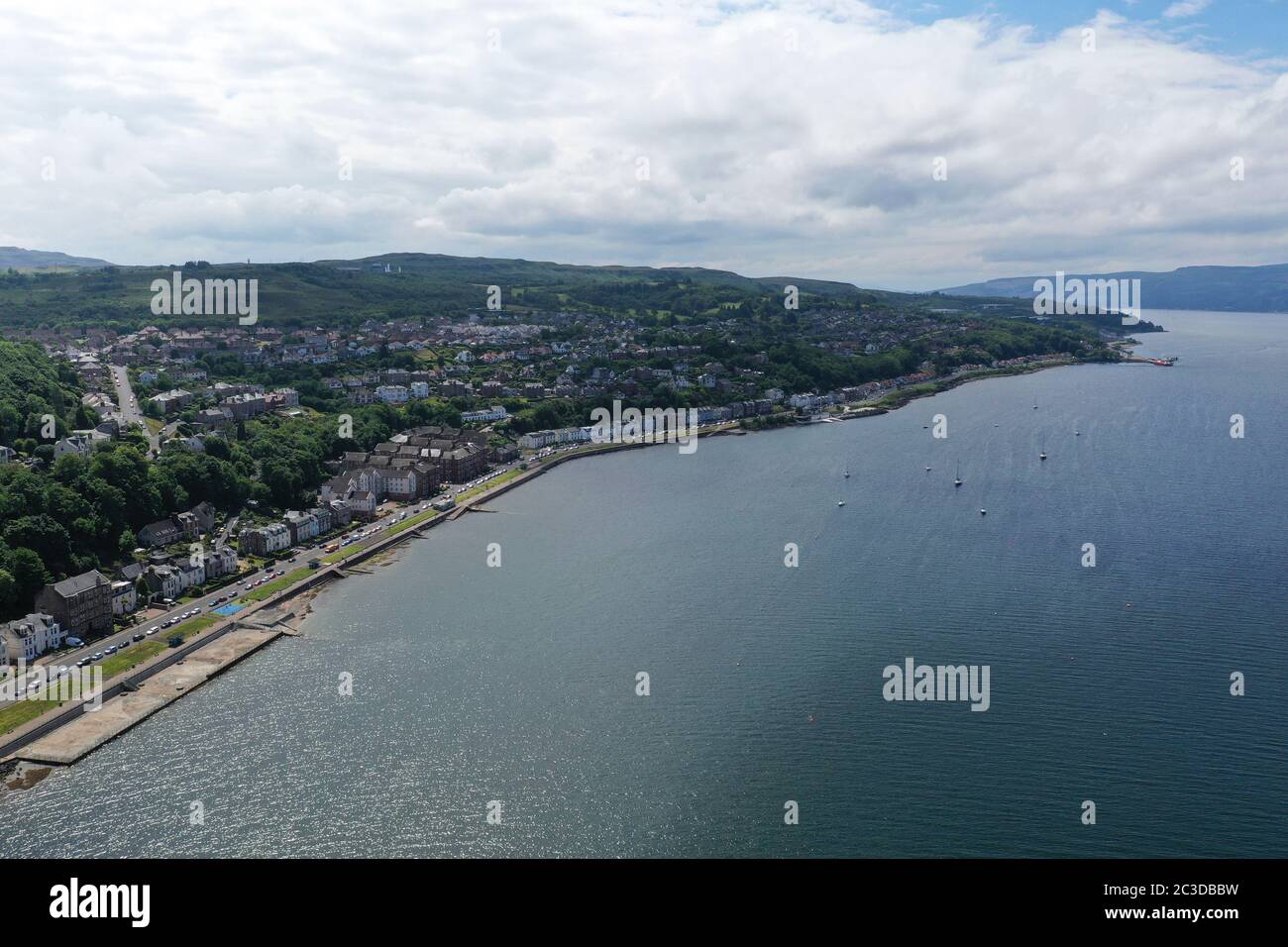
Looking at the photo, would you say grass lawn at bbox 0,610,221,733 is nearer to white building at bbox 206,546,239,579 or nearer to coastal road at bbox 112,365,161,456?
white building at bbox 206,546,239,579

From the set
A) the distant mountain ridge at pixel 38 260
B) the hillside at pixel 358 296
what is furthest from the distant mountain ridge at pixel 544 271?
the distant mountain ridge at pixel 38 260

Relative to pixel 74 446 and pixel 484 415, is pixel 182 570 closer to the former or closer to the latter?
pixel 74 446

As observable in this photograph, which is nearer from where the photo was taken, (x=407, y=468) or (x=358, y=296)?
(x=407, y=468)

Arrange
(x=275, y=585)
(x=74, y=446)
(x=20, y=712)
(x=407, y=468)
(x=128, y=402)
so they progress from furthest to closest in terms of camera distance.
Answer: (x=128, y=402)
(x=407, y=468)
(x=74, y=446)
(x=275, y=585)
(x=20, y=712)

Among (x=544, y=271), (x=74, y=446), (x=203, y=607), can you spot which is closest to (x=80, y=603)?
(x=203, y=607)

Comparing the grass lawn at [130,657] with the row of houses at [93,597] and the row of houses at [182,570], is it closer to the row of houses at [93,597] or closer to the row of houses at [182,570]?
the row of houses at [93,597]

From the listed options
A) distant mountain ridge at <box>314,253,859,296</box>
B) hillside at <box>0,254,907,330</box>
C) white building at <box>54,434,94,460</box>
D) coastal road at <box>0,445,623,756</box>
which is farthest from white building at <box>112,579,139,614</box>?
distant mountain ridge at <box>314,253,859,296</box>
